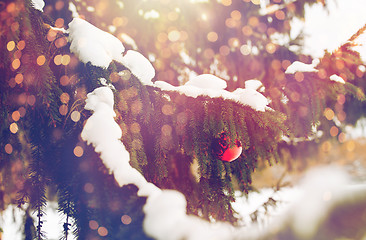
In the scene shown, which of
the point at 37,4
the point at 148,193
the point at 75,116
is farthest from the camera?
the point at 37,4

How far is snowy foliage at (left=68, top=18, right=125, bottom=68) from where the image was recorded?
3.55 feet

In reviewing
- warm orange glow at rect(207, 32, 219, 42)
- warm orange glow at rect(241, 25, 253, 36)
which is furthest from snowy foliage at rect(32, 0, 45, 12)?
warm orange glow at rect(241, 25, 253, 36)

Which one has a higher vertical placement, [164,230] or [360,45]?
[360,45]

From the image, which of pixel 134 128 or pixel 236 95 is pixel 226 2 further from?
pixel 134 128

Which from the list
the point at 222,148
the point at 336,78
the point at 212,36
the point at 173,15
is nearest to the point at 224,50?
the point at 212,36

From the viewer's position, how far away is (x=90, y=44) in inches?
43.3

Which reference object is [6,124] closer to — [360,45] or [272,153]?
[272,153]

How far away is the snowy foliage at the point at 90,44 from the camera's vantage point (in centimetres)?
108

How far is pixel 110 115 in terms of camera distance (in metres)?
0.85

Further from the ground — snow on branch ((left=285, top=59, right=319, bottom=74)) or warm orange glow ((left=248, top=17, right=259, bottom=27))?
snow on branch ((left=285, top=59, right=319, bottom=74))

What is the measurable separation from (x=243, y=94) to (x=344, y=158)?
22701mm

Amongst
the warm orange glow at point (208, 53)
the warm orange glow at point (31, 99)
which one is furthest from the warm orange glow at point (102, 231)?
the warm orange glow at point (208, 53)

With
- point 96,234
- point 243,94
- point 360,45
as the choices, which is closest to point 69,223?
point 96,234

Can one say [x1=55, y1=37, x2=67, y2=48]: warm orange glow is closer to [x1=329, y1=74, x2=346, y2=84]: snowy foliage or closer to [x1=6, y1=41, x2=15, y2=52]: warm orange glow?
[x1=6, y1=41, x2=15, y2=52]: warm orange glow
